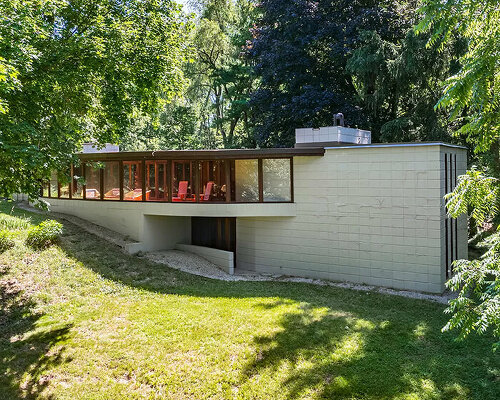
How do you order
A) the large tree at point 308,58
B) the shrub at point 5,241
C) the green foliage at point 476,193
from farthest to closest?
the large tree at point 308,58, the shrub at point 5,241, the green foliage at point 476,193

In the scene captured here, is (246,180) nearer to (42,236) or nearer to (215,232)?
(215,232)

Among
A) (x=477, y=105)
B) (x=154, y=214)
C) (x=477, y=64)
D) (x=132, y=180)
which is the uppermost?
(x=477, y=64)

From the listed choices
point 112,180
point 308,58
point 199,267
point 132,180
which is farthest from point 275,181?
point 308,58

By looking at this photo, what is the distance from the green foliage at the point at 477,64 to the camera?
122 inches

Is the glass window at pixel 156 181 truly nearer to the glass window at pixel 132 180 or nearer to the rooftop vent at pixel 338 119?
the glass window at pixel 132 180

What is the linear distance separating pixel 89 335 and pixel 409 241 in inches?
315

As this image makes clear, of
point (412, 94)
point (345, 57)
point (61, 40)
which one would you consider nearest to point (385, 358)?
point (61, 40)

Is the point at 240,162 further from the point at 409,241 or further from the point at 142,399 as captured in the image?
the point at 142,399

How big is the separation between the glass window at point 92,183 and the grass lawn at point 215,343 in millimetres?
4389

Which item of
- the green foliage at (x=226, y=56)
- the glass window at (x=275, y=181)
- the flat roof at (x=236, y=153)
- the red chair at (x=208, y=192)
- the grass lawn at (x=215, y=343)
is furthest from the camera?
the green foliage at (x=226, y=56)

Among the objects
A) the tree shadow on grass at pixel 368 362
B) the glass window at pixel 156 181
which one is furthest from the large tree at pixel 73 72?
the tree shadow on grass at pixel 368 362

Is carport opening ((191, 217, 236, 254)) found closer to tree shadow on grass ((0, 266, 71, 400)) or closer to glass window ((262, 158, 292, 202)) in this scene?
glass window ((262, 158, 292, 202))

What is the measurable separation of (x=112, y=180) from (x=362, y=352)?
10.2m

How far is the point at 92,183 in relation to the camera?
46.6 feet
